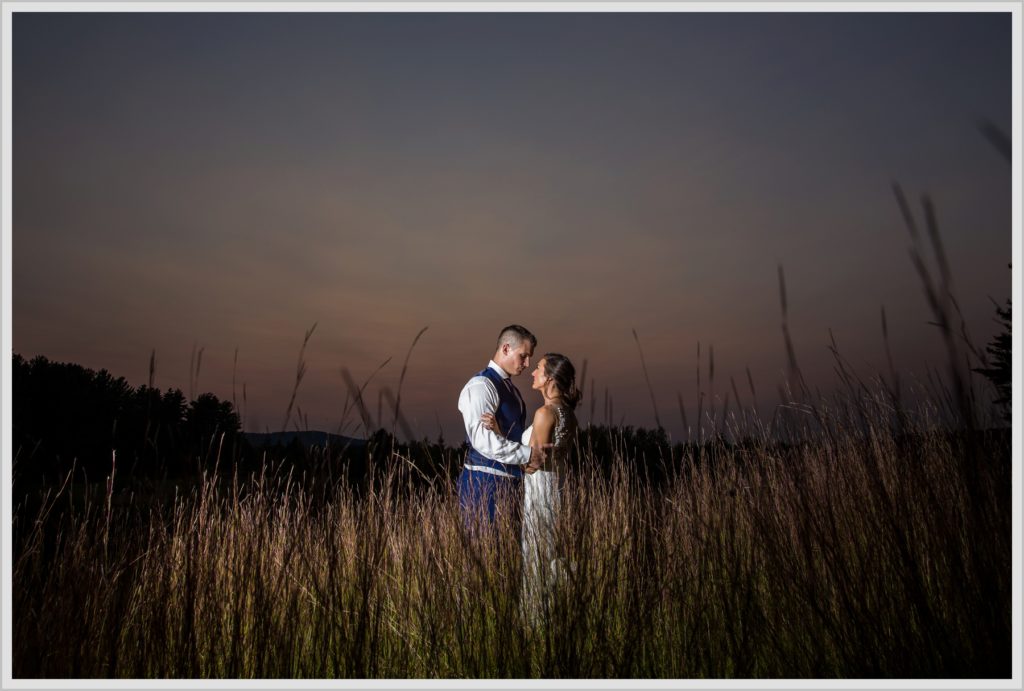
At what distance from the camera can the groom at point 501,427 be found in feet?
13.1

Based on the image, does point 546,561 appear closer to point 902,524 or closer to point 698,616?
point 698,616

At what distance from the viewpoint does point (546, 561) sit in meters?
3.02

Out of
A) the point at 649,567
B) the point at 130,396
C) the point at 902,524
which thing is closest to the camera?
the point at 649,567

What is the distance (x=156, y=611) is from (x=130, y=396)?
20.1 feet

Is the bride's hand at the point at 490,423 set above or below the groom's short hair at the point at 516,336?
below

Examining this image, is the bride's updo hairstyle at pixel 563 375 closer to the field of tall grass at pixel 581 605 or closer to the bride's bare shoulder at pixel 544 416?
the bride's bare shoulder at pixel 544 416

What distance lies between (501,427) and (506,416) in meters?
0.10

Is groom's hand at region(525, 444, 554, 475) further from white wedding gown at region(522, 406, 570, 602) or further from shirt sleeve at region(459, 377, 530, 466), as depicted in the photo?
shirt sleeve at region(459, 377, 530, 466)

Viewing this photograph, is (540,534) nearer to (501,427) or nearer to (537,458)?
(537,458)

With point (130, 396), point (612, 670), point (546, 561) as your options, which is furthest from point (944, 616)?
point (130, 396)

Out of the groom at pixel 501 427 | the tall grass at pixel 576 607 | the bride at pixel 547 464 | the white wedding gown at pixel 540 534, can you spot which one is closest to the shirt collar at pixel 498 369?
the groom at pixel 501 427

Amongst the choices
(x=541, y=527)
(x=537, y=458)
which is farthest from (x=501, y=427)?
(x=541, y=527)

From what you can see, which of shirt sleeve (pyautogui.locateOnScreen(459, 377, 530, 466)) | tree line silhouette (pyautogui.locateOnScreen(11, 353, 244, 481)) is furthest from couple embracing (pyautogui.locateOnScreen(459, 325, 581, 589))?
tree line silhouette (pyautogui.locateOnScreen(11, 353, 244, 481))

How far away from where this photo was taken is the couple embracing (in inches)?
131
